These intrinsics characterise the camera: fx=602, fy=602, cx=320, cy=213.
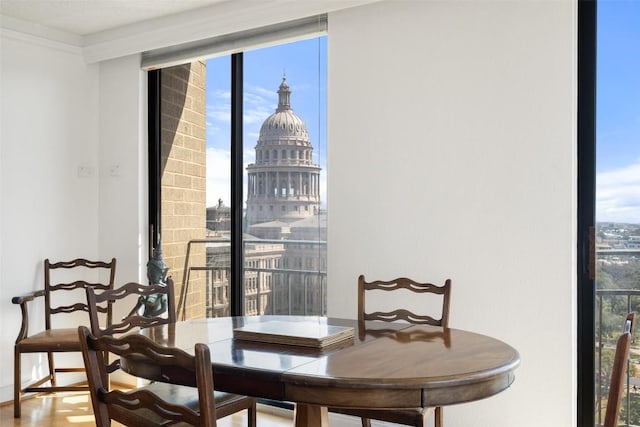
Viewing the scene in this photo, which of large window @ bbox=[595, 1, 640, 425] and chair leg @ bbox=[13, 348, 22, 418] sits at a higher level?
large window @ bbox=[595, 1, 640, 425]

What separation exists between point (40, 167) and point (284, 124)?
1772 mm

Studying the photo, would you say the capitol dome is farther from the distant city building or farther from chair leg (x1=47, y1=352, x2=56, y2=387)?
chair leg (x1=47, y1=352, x2=56, y2=387)

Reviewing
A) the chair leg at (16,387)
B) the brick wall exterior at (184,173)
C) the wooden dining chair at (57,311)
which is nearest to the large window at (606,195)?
the brick wall exterior at (184,173)

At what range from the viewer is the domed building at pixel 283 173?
3629 millimetres

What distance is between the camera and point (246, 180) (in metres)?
3.92

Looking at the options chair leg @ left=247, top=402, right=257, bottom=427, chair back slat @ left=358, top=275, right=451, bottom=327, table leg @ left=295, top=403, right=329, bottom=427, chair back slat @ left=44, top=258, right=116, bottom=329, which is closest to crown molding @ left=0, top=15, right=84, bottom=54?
chair back slat @ left=44, top=258, right=116, bottom=329

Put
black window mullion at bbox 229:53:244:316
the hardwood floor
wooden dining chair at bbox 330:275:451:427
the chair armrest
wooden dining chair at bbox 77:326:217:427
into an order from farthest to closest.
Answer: black window mullion at bbox 229:53:244:316 → the chair armrest → the hardwood floor → wooden dining chair at bbox 330:275:451:427 → wooden dining chair at bbox 77:326:217:427

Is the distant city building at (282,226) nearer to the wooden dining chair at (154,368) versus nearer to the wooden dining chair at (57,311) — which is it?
the wooden dining chair at (57,311)

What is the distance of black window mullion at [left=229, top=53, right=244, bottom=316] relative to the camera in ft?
12.9

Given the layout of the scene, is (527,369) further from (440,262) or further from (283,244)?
(283,244)

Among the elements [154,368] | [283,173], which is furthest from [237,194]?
[154,368]

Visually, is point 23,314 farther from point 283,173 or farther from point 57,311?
point 283,173

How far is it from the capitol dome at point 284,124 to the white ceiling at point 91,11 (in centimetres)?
67

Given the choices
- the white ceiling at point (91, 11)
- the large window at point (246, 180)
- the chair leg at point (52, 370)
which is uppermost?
the white ceiling at point (91, 11)
